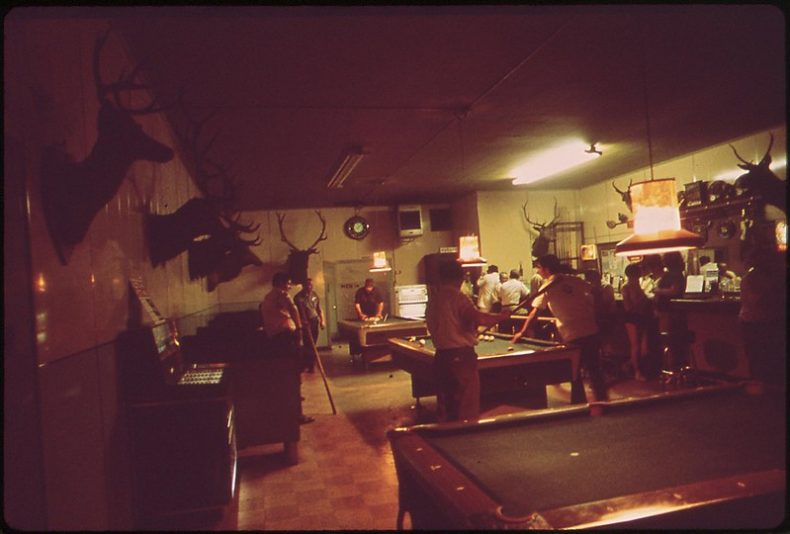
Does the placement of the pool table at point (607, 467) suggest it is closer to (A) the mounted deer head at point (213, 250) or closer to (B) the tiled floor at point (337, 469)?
(B) the tiled floor at point (337, 469)

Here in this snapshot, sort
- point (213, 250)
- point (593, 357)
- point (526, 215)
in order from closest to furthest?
point (213, 250), point (593, 357), point (526, 215)

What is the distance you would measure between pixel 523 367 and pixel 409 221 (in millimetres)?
7632

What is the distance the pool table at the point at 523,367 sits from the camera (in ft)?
15.8

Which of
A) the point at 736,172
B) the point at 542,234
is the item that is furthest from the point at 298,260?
the point at 736,172

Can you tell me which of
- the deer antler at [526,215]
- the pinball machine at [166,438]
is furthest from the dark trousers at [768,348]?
the deer antler at [526,215]

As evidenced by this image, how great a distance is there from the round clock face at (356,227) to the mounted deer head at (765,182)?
7271mm

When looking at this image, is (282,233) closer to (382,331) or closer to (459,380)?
(382,331)

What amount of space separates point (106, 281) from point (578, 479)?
8.10 feet

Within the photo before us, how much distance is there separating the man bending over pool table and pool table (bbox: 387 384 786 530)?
1687mm

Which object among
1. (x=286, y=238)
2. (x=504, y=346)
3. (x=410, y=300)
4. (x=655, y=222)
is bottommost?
(x=504, y=346)

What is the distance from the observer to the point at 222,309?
37.6ft

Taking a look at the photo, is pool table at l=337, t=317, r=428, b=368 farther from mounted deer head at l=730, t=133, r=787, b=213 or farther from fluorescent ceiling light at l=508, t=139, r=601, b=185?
mounted deer head at l=730, t=133, r=787, b=213

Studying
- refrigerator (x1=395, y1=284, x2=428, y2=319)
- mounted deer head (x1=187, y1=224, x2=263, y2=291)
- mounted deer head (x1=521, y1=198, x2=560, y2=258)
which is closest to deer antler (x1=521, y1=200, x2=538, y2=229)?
mounted deer head (x1=521, y1=198, x2=560, y2=258)

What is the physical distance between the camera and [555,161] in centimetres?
868
